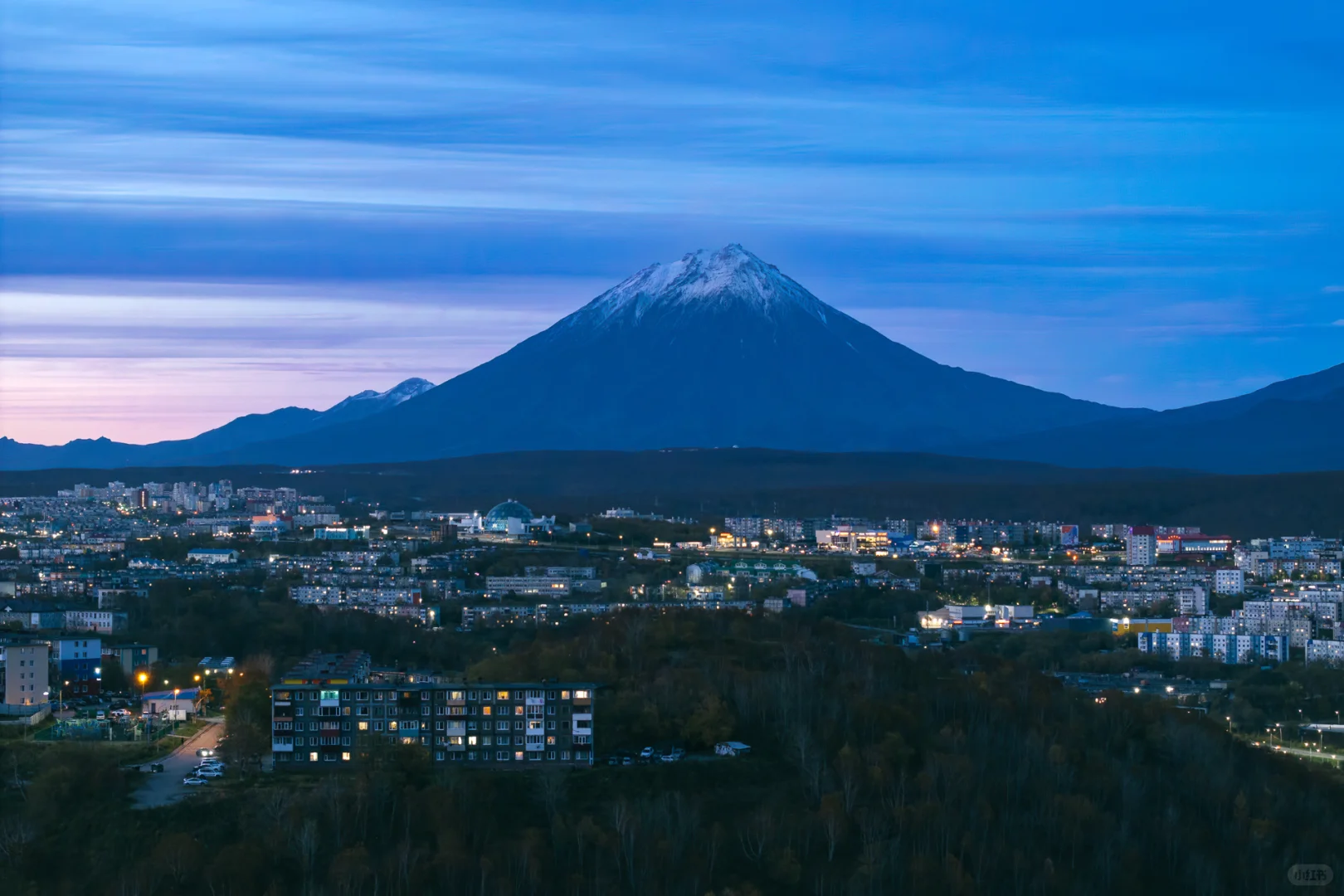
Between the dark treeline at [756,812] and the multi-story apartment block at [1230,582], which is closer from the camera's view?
the dark treeline at [756,812]

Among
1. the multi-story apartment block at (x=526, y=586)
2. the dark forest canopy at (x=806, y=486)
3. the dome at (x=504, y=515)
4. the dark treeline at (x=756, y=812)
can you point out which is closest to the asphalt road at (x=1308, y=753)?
the dark treeline at (x=756, y=812)

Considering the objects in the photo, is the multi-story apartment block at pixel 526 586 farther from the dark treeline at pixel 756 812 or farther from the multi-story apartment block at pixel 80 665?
the dark treeline at pixel 756 812

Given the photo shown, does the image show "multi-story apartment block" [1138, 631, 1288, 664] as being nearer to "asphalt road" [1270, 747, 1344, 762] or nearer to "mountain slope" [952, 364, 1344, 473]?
"asphalt road" [1270, 747, 1344, 762]

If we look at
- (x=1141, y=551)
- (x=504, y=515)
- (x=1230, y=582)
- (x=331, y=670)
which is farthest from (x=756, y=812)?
(x=504, y=515)

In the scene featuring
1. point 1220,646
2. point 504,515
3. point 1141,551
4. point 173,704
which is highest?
point 504,515

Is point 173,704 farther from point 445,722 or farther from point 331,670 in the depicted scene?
point 445,722

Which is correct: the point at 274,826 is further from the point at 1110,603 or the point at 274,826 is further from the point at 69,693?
the point at 1110,603
